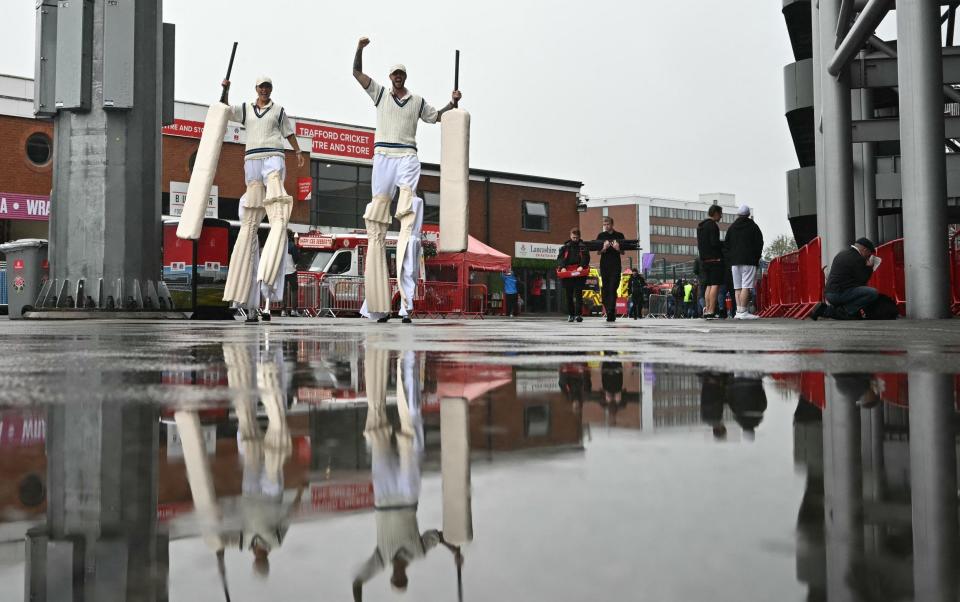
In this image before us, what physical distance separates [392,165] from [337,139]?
27.6 metres

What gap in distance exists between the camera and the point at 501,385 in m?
1.86

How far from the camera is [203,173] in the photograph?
A: 9016mm

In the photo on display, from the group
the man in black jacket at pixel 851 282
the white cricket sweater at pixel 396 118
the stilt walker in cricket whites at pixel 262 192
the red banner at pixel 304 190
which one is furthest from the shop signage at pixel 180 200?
the man in black jacket at pixel 851 282

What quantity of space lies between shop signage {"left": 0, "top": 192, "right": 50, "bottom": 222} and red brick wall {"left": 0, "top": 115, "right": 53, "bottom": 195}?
14.3 inches

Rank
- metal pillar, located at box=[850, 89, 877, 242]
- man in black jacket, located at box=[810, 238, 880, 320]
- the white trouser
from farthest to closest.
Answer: metal pillar, located at box=[850, 89, 877, 242] → man in black jacket, located at box=[810, 238, 880, 320] → the white trouser

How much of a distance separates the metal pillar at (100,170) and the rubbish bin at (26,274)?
4.91 meters

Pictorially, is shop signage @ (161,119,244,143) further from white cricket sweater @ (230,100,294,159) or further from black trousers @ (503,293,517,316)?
white cricket sweater @ (230,100,294,159)

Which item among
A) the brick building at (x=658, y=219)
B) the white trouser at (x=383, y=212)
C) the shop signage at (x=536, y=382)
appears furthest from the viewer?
the brick building at (x=658, y=219)

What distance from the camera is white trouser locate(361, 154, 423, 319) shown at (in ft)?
A: 29.2

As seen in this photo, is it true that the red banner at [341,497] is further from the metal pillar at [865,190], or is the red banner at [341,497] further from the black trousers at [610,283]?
the metal pillar at [865,190]

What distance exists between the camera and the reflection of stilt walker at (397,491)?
1.91 ft

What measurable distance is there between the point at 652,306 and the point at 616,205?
93.5 metres

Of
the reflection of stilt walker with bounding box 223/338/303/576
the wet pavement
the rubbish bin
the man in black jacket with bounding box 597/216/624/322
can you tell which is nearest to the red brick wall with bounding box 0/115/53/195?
the rubbish bin

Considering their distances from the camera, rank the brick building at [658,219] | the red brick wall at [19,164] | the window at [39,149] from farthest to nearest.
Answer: the brick building at [658,219] → the window at [39,149] → the red brick wall at [19,164]
